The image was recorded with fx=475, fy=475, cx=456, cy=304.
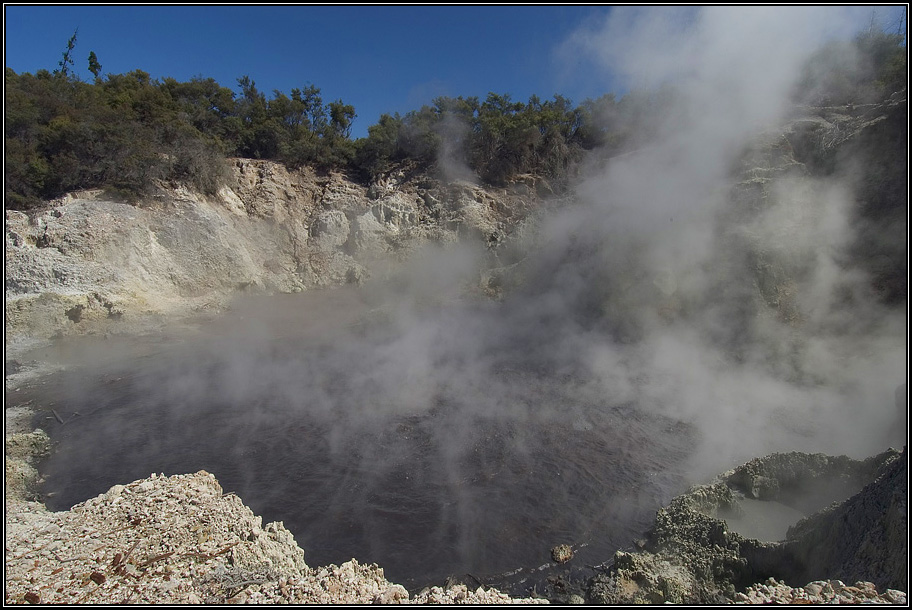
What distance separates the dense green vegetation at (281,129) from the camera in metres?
11.0

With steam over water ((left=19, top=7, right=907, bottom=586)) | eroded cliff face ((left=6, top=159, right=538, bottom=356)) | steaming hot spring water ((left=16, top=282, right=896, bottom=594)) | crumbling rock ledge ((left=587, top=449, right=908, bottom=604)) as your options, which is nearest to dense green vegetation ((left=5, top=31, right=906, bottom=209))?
eroded cliff face ((left=6, top=159, right=538, bottom=356))

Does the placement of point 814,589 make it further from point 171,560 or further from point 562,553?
point 171,560

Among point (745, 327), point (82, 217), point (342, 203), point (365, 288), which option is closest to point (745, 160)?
point (745, 327)

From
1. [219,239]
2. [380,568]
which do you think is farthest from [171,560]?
[219,239]

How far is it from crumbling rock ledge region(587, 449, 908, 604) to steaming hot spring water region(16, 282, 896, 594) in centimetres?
47

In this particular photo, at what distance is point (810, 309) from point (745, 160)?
134 inches

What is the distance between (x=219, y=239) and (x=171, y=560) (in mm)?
11194

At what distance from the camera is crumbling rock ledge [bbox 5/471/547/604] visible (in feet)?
10.2

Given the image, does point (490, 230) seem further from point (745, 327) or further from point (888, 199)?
point (888, 199)

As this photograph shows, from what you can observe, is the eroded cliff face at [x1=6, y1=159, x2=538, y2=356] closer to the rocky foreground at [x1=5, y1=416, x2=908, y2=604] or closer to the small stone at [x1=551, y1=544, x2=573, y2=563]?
the rocky foreground at [x1=5, y1=416, x2=908, y2=604]

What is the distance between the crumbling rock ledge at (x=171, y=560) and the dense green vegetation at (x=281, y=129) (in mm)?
10656

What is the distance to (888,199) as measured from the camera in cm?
777

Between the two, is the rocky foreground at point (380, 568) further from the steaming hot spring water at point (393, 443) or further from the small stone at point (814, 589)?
the steaming hot spring water at point (393, 443)

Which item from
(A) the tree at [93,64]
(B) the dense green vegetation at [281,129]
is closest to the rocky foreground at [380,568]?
(B) the dense green vegetation at [281,129]
